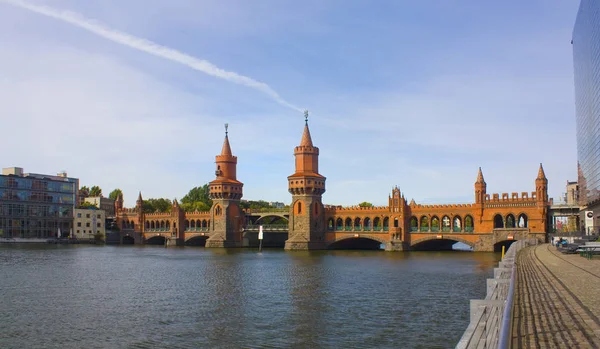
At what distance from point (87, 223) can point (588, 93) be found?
135 metres

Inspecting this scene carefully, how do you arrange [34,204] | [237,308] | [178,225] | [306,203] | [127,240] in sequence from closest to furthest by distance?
[237,308], [306,203], [178,225], [34,204], [127,240]

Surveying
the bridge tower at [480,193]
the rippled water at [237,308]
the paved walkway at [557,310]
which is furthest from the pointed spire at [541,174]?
the paved walkway at [557,310]

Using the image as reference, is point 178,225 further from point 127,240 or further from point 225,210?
→ point 127,240

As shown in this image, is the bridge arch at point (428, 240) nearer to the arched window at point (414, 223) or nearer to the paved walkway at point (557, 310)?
the arched window at point (414, 223)

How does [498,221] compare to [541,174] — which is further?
[498,221]

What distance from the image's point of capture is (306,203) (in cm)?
11400

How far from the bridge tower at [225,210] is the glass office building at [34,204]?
5539 centimetres

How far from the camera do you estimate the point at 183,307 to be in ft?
122

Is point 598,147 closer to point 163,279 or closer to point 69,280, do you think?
point 163,279

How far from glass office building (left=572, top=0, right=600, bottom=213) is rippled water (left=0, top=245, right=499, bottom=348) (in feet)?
195

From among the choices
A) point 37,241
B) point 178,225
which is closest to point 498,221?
point 178,225

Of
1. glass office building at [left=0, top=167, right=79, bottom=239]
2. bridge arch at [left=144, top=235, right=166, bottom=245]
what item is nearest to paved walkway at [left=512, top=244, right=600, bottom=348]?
bridge arch at [left=144, top=235, right=166, bottom=245]

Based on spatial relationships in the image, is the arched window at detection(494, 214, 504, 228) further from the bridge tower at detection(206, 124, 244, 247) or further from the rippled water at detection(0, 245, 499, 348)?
the bridge tower at detection(206, 124, 244, 247)

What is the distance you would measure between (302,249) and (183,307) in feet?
246
